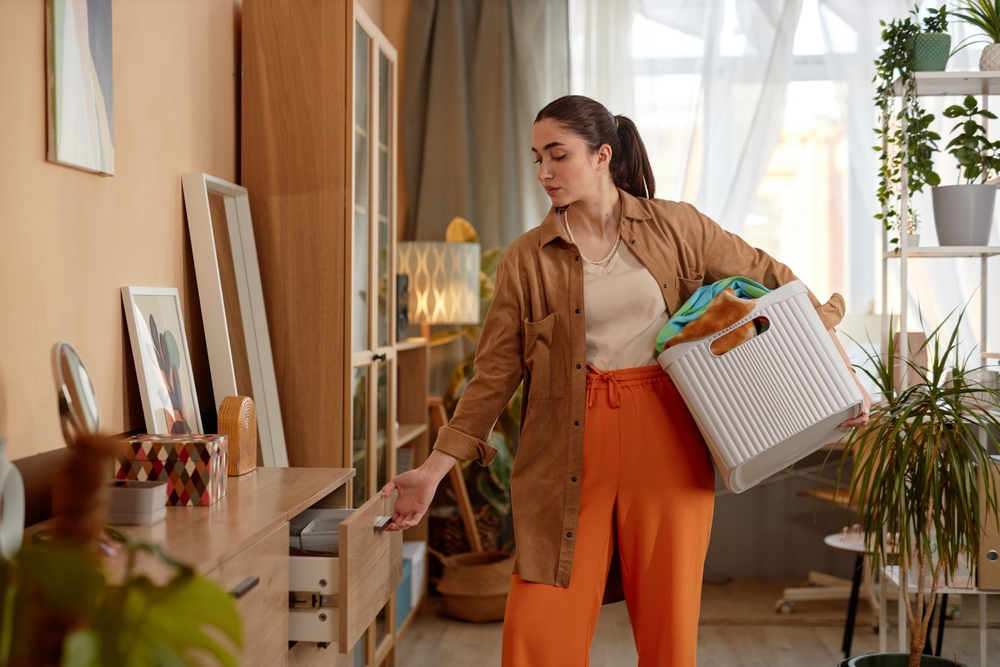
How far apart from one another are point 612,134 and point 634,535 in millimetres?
740

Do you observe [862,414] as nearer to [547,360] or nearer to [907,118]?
[547,360]

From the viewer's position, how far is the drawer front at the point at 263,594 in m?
1.15

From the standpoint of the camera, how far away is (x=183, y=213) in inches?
75.9

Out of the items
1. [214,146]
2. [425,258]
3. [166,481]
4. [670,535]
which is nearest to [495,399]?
[670,535]

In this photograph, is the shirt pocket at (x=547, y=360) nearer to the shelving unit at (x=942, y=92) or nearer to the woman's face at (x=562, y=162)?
the woman's face at (x=562, y=162)

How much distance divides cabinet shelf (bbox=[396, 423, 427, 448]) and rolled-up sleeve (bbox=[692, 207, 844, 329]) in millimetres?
1514

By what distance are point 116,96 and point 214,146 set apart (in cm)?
47

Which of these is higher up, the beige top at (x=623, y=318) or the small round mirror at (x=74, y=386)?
the beige top at (x=623, y=318)

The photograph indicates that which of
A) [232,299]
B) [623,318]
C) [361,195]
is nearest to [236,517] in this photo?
[623,318]

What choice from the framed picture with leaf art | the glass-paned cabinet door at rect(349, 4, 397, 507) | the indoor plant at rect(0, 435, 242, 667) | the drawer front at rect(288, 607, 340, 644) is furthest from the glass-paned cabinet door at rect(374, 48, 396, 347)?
the indoor plant at rect(0, 435, 242, 667)

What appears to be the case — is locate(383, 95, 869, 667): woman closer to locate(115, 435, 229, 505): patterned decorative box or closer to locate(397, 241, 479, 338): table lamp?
locate(115, 435, 229, 505): patterned decorative box

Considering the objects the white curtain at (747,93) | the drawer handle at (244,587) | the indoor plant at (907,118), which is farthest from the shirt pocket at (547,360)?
the white curtain at (747,93)

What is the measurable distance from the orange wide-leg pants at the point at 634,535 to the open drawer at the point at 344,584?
25cm

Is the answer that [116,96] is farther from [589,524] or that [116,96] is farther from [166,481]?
[589,524]
